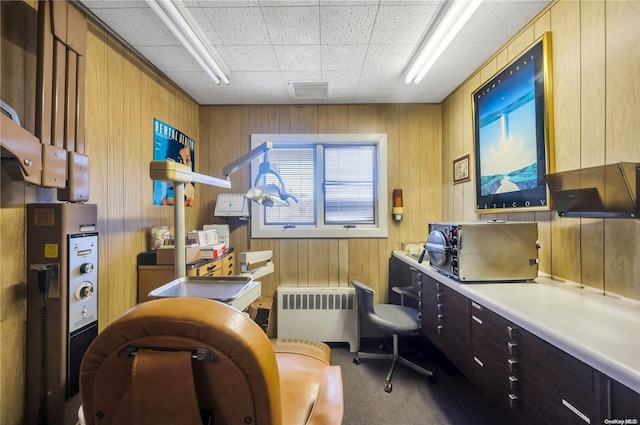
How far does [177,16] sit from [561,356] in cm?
248

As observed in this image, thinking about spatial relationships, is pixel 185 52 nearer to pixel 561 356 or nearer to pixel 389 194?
pixel 389 194

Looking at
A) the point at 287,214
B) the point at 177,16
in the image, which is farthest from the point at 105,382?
the point at 287,214

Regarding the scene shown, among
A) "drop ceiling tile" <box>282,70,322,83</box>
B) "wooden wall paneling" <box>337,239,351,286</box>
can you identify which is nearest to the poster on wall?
"drop ceiling tile" <box>282,70,322,83</box>

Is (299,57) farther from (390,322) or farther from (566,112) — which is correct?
(390,322)

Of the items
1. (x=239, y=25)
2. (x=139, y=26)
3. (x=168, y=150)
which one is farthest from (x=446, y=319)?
(x=139, y=26)

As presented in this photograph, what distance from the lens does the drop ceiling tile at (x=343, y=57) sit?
1.92 m

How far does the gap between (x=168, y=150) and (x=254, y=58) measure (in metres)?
1.16

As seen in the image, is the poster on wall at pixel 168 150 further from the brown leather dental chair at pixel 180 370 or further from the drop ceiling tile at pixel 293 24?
the brown leather dental chair at pixel 180 370

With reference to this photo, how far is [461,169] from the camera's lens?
2.47 m

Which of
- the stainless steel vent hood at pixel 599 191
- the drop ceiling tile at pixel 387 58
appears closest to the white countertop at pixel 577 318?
the stainless steel vent hood at pixel 599 191

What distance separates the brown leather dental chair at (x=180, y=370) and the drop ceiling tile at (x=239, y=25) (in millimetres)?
1781

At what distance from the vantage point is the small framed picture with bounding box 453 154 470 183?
2383mm

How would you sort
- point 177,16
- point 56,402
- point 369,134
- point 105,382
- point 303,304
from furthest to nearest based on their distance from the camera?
point 369,134 < point 303,304 < point 177,16 < point 56,402 < point 105,382

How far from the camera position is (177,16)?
1458 mm
